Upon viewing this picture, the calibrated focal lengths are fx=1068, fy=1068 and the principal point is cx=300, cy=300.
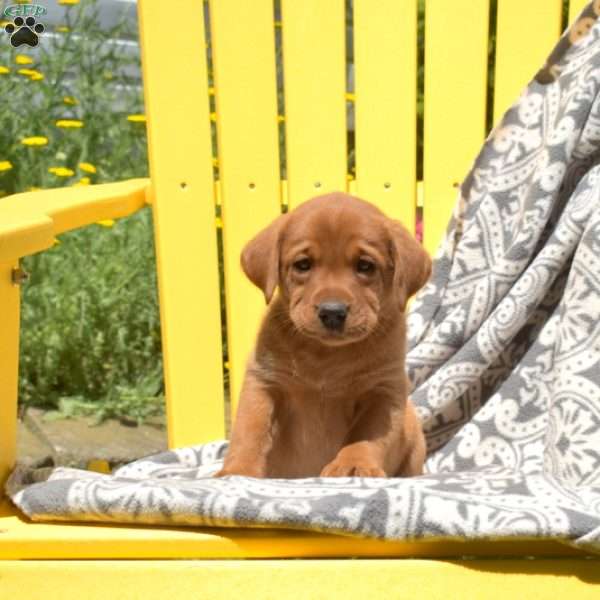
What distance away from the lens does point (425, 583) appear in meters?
1.68

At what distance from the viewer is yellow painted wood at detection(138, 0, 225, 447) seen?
103 inches

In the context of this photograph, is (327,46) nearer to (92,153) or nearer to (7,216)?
(7,216)

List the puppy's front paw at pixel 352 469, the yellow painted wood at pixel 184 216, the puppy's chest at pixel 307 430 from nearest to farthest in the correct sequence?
the puppy's front paw at pixel 352 469 → the puppy's chest at pixel 307 430 → the yellow painted wood at pixel 184 216

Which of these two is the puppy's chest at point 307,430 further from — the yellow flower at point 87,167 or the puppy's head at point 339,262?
the yellow flower at point 87,167

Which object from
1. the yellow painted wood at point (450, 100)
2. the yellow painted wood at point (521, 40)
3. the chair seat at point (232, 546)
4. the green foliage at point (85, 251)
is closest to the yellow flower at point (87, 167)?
the green foliage at point (85, 251)

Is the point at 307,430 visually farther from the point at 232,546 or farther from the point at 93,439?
the point at 93,439

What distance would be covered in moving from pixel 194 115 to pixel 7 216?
0.86 m

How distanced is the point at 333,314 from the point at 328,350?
0.17m

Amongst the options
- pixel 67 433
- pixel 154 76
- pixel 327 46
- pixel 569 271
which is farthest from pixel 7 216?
pixel 67 433

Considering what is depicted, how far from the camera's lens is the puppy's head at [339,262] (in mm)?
2168

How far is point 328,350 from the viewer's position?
7.39 feet

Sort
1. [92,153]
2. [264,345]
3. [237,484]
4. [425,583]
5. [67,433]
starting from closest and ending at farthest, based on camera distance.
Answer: [425,583], [237,484], [264,345], [67,433], [92,153]

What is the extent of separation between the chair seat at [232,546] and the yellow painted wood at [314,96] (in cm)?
117

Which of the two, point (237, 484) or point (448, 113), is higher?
point (448, 113)
